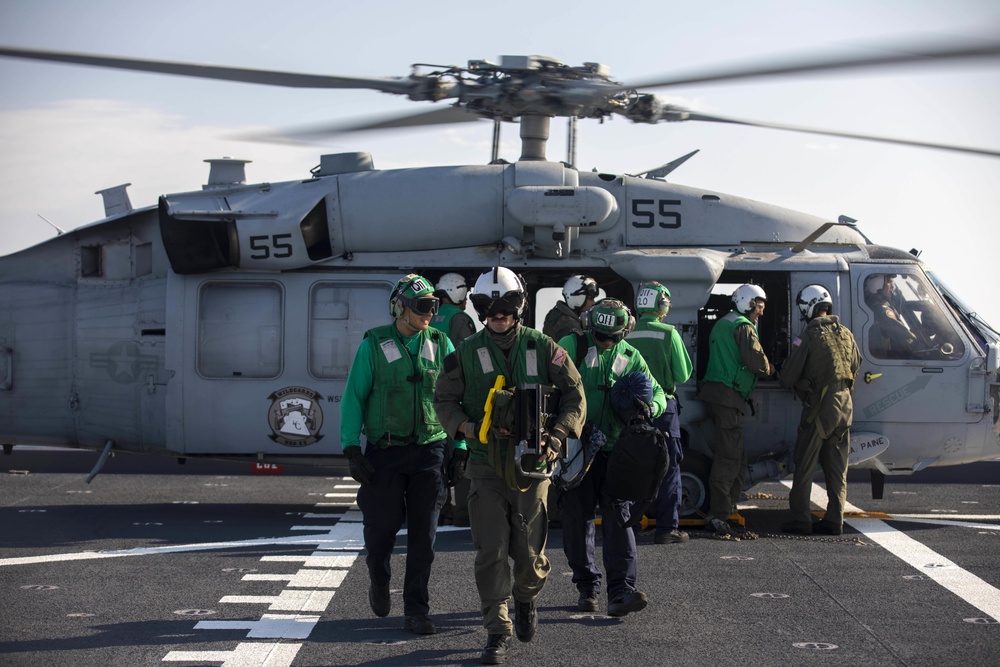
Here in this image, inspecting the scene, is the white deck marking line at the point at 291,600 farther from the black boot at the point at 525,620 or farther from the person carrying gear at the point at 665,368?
the person carrying gear at the point at 665,368

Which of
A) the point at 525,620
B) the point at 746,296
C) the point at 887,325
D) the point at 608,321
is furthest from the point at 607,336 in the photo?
the point at 887,325

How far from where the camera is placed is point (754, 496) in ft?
44.1

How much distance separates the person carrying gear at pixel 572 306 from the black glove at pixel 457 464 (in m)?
3.10

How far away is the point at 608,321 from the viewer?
26.0ft

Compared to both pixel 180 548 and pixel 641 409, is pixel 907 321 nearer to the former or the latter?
pixel 641 409

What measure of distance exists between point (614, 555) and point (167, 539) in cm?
444

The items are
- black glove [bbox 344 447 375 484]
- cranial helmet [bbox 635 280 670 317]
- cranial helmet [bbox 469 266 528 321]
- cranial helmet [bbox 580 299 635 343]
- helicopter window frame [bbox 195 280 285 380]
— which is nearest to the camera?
cranial helmet [bbox 469 266 528 321]

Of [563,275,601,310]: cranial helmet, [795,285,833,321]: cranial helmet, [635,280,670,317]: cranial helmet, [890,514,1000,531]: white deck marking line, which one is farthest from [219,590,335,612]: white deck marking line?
[890,514,1000,531]: white deck marking line

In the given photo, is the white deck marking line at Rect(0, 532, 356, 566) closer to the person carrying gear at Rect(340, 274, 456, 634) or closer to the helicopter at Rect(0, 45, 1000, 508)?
the helicopter at Rect(0, 45, 1000, 508)

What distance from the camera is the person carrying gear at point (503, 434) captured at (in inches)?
264

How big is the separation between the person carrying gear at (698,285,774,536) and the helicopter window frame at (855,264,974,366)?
4.04 feet

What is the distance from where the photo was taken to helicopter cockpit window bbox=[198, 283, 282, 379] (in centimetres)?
1150

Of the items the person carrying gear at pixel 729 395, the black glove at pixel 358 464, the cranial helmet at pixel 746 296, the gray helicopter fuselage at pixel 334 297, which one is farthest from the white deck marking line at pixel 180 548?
the cranial helmet at pixel 746 296

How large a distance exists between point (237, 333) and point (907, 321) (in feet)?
21.1
